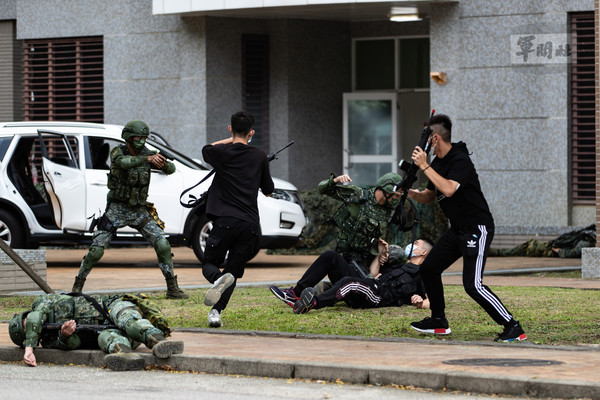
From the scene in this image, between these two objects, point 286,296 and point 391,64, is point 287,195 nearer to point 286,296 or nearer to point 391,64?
point 391,64

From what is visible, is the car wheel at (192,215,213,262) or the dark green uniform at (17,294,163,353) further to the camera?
the car wheel at (192,215,213,262)

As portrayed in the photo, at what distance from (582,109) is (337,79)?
535 centimetres

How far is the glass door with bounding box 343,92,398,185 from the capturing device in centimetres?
2353

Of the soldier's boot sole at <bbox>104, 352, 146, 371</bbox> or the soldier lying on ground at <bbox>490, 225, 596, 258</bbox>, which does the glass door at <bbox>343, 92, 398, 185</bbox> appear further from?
the soldier's boot sole at <bbox>104, 352, 146, 371</bbox>

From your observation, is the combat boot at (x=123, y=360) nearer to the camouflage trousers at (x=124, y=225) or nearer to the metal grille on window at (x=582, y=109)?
Answer: the camouflage trousers at (x=124, y=225)

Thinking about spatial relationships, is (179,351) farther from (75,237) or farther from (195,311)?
(75,237)

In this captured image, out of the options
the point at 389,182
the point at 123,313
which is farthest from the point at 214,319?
the point at 389,182

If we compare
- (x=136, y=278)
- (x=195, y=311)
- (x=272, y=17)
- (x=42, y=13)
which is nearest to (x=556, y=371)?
(x=195, y=311)

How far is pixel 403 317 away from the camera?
11352mm

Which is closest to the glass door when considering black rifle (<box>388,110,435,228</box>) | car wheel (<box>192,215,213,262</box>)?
car wheel (<box>192,215,213,262</box>)

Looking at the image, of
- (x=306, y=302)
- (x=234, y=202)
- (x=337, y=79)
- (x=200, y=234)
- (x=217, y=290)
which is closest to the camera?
(x=217, y=290)

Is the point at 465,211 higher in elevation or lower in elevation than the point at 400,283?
higher

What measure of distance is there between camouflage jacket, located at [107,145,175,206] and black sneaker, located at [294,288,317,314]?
7.60ft

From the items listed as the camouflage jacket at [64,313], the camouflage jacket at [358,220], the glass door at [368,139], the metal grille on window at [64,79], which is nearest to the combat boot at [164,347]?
the camouflage jacket at [64,313]
